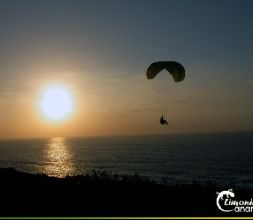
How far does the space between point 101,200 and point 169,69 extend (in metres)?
9.24

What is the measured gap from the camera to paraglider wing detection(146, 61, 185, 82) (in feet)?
75.5

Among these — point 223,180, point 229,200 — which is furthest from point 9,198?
point 223,180

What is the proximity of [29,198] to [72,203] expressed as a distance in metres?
2.36

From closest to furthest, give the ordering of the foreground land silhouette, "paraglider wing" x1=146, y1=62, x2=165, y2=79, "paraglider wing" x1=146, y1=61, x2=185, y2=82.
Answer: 1. the foreground land silhouette
2. "paraglider wing" x1=146, y1=61, x2=185, y2=82
3. "paraglider wing" x1=146, y1=62, x2=165, y2=79

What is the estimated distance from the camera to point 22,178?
24125 millimetres

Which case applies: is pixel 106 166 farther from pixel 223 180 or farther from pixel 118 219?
pixel 118 219

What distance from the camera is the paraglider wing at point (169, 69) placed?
75.5 ft
